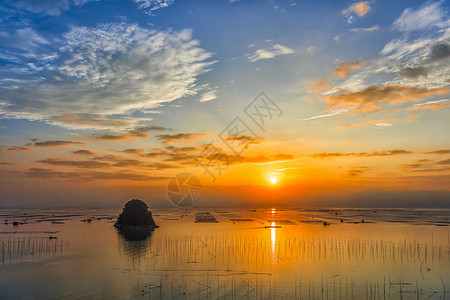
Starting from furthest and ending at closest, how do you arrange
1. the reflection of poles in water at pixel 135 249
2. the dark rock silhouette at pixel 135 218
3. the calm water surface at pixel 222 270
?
the dark rock silhouette at pixel 135 218, the reflection of poles in water at pixel 135 249, the calm water surface at pixel 222 270

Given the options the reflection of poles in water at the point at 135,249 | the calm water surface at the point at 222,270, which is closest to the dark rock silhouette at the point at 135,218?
the reflection of poles in water at the point at 135,249

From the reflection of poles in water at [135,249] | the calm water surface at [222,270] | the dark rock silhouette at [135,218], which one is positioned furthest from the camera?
the dark rock silhouette at [135,218]

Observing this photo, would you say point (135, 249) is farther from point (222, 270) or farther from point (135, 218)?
point (135, 218)

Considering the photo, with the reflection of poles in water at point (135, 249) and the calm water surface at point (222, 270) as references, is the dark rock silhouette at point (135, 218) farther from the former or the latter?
the calm water surface at point (222, 270)

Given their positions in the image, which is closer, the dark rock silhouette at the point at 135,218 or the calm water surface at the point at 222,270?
the calm water surface at the point at 222,270

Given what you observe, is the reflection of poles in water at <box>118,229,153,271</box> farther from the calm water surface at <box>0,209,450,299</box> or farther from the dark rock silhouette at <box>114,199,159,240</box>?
the dark rock silhouette at <box>114,199,159,240</box>

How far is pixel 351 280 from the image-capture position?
35.5 metres

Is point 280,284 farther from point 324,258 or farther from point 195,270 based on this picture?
point 324,258

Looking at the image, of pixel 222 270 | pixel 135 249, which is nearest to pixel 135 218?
pixel 135 249

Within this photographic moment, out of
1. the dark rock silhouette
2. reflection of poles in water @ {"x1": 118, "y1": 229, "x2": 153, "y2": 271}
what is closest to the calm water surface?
reflection of poles in water @ {"x1": 118, "y1": 229, "x2": 153, "y2": 271}

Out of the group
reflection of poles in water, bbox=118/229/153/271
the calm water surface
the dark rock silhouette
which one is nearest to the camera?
the calm water surface

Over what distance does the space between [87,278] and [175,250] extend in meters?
18.5

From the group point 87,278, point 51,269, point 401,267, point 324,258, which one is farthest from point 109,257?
point 401,267

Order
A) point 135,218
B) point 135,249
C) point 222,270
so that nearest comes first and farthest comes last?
→ point 222,270, point 135,249, point 135,218
